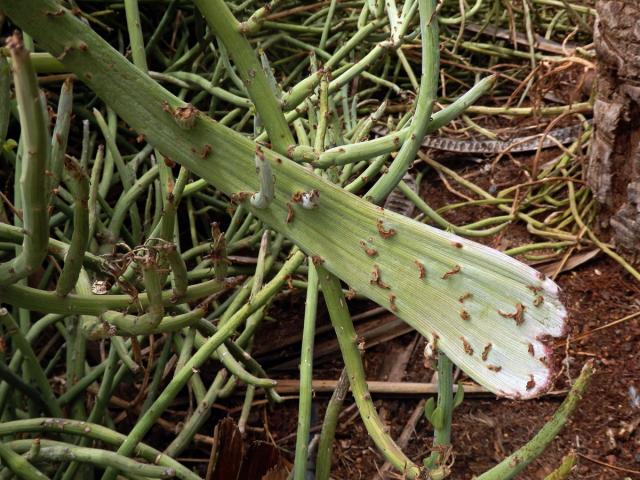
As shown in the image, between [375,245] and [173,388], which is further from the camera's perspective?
[173,388]

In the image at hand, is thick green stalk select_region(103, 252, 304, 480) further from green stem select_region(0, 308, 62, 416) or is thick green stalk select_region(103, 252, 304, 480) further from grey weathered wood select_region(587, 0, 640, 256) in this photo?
grey weathered wood select_region(587, 0, 640, 256)

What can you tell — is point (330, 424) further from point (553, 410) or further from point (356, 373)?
point (553, 410)

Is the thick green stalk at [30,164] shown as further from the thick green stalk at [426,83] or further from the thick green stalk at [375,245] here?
the thick green stalk at [426,83]

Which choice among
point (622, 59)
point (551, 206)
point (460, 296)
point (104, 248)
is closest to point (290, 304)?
point (104, 248)

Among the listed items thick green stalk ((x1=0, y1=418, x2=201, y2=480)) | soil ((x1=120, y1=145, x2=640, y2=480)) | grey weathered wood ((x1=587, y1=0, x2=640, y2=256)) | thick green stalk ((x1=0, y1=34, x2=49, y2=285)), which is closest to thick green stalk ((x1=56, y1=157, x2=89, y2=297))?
thick green stalk ((x1=0, y1=34, x2=49, y2=285))

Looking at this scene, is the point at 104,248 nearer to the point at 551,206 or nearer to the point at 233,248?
the point at 233,248

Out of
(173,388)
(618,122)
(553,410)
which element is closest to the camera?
(173,388)

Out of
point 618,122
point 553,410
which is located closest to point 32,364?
point 553,410
